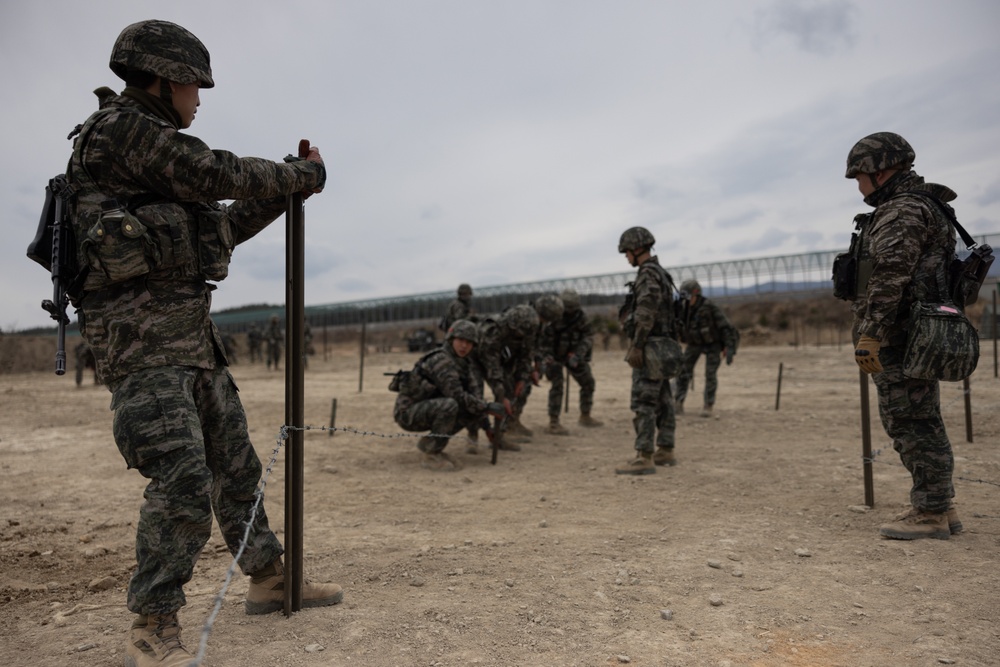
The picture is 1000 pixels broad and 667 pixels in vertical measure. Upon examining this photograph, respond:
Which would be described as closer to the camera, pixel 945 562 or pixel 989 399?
pixel 945 562

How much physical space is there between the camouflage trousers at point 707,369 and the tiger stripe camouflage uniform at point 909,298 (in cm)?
614

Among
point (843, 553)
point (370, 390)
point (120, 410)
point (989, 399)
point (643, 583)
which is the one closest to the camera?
point (120, 410)

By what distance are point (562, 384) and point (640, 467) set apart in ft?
10.1

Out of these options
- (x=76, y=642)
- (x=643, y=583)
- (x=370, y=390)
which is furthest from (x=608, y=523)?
(x=370, y=390)

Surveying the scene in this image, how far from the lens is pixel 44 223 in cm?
253

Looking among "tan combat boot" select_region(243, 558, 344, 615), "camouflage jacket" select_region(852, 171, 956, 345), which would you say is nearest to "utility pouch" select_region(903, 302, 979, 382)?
"camouflage jacket" select_region(852, 171, 956, 345)

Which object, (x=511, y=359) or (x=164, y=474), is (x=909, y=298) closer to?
(x=164, y=474)

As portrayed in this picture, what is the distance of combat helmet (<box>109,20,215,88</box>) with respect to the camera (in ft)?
8.21

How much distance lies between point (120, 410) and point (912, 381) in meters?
3.98

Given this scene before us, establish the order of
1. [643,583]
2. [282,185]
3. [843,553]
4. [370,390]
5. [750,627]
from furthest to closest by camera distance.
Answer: [370,390] → [843,553] → [643,583] → [750,627] → [282,185]

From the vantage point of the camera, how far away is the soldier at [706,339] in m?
10.4

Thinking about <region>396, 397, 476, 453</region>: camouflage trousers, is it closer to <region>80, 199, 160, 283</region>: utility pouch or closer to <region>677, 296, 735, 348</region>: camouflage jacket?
<region>80, 199, 160, 283</region>: utility pouch

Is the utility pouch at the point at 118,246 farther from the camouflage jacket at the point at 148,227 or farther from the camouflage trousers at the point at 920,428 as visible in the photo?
the camouflage trousers at the point at 920,428

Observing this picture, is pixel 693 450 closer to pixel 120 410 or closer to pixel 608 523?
pixel 608 523
